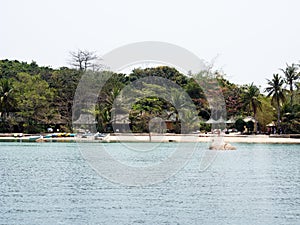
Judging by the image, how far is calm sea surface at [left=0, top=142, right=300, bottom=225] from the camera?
1709 centimetres

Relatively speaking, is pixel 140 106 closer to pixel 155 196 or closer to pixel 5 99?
pixel 5 99

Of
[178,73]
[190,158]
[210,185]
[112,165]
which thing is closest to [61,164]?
[112,165]

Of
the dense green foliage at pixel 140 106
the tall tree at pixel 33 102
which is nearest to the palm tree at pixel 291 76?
the dense green foliage at pixel 140 106

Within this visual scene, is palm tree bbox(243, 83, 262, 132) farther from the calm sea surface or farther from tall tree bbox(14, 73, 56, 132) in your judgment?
the calm sea surface

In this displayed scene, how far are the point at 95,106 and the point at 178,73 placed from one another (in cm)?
1485

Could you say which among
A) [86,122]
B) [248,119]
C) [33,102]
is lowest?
[86,122]

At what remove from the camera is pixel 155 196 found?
21.2m

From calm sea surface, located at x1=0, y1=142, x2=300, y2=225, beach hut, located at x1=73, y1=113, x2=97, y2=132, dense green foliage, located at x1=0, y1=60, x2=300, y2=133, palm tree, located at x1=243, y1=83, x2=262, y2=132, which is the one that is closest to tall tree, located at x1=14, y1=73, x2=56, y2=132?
dense green foliage, located at x1=0, y1=60, x2=300, y2=133

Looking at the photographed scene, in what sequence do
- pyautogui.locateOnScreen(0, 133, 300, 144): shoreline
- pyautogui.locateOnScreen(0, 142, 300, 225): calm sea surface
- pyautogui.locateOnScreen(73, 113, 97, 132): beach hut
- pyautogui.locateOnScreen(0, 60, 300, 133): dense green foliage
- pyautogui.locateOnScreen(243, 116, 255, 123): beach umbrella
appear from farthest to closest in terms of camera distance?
1. pyautogui.locateOnScreen(243, 116, 255, 123): beach umbrella
2. pyautogui.locateOnScreen(73, 113, 97, 132): beach hut
3. pyautogui.locateOnScreen(0, 60, 300, 133): dense green foliage
4. pyautogui.locateOnScreen(0, 133, 300, 144): shoreline
5. pyautogui.locateOnScreen(0, 142, 300, 225): calm sea surface

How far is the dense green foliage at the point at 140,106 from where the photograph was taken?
59500mm

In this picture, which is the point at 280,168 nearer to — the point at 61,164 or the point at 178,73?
the point at 61,164

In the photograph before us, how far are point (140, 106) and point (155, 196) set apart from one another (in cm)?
3864

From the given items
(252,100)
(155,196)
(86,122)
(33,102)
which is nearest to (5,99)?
(33,102)

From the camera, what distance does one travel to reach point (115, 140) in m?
56.7
